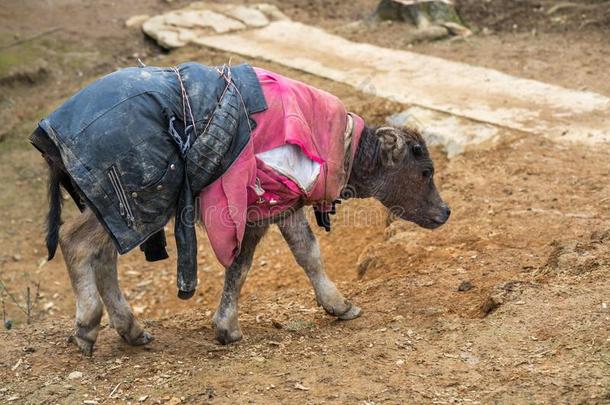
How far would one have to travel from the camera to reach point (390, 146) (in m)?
5.50

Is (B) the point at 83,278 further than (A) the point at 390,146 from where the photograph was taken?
No

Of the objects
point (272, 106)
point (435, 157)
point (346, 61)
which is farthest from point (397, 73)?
point (272, 106)

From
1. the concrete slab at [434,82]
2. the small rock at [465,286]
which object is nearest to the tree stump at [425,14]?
the concrete slab at [434,82]

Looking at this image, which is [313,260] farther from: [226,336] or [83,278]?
[83,278]

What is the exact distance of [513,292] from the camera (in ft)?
17.8

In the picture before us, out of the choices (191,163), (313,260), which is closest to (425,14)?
(313,260)

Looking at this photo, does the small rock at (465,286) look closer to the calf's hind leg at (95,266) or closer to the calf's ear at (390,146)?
the calf's ear at (390,146)

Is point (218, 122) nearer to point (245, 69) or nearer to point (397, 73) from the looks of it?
point (245, 69)

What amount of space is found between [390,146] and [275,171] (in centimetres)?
96

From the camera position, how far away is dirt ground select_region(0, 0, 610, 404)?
452 cm

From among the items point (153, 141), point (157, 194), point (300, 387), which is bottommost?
point (300, 387)

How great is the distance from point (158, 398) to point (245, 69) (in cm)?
196

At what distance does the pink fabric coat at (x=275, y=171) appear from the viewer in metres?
4.81

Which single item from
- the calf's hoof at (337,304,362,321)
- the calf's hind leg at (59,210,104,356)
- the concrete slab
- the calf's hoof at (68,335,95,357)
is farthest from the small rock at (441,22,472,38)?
the calf's hoof at (68,335,95,357)
